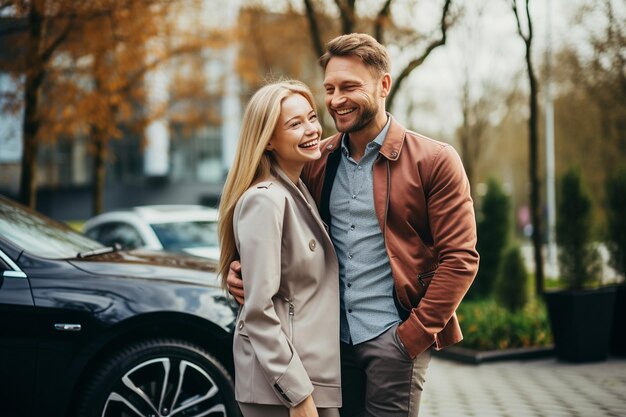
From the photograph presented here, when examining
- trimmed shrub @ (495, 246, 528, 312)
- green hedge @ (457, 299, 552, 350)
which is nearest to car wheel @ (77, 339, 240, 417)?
green hedge @ (457, 299, 552, 350)

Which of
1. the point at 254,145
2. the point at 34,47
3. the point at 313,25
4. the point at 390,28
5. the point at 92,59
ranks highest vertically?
the point at 390,28

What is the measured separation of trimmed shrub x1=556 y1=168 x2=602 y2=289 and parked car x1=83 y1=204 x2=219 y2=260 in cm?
401

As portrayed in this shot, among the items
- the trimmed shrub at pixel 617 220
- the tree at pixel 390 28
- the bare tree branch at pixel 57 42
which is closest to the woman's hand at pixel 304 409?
the trimmed shrub at pixel 617 220

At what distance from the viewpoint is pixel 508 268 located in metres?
10.1

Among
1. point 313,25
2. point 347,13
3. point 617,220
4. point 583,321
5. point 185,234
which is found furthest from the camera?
point 313,25

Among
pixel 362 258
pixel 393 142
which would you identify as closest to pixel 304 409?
pixel 362 258

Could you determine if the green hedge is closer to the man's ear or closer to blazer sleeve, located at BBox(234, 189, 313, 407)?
the man's ear

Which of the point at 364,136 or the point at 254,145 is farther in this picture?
the point at 364,136

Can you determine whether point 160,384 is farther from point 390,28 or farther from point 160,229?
point 390,28

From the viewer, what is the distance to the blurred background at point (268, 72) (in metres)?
9.53

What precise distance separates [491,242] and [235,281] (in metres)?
8.86

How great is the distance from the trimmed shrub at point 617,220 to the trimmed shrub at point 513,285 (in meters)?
1.89

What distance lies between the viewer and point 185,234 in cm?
908

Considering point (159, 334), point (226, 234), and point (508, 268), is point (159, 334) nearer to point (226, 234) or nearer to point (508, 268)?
point (226, 234)
